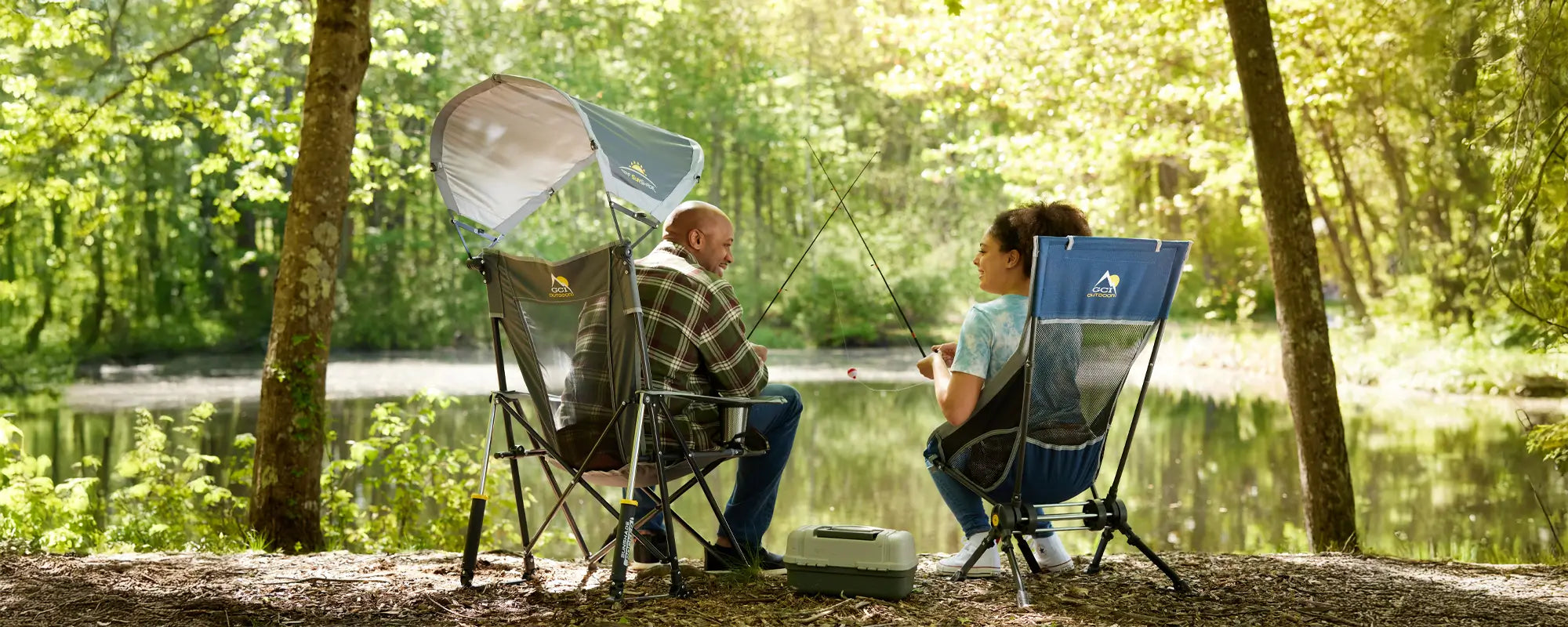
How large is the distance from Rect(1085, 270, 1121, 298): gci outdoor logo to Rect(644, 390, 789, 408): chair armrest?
0.76m

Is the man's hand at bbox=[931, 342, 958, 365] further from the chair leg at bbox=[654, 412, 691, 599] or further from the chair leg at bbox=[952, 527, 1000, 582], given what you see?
the chair leg at bbox=[654, 412, 691, 599]

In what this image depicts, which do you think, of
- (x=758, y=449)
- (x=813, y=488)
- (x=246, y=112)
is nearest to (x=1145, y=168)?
(x=813, y=488)

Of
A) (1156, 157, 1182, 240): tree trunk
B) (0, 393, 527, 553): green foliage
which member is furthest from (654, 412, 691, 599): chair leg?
(1156, 157, 1182, 240): tree trunk

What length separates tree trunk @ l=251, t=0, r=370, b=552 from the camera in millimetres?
3908

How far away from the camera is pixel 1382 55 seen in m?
10.0

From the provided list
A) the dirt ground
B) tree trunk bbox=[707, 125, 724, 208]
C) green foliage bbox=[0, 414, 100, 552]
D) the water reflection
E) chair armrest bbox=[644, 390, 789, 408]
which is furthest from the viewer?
tree trunk bbox=[707, 125, 724, 208]

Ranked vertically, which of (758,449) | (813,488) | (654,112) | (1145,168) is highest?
(654,112)

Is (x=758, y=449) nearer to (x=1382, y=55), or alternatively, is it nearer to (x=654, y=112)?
(x=1382, y=55)

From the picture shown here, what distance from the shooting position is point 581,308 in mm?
2873

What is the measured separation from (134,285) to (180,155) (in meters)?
2.10

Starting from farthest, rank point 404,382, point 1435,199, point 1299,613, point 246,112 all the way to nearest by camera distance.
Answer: point 404,382
point 1435,199
point 246,112
point 1299,613

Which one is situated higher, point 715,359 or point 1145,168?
point 1145,168

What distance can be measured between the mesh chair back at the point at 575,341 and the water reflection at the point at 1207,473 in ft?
10.1

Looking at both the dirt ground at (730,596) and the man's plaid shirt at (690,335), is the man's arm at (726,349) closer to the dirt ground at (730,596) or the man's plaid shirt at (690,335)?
the man's plaid shirt at (690,335)
